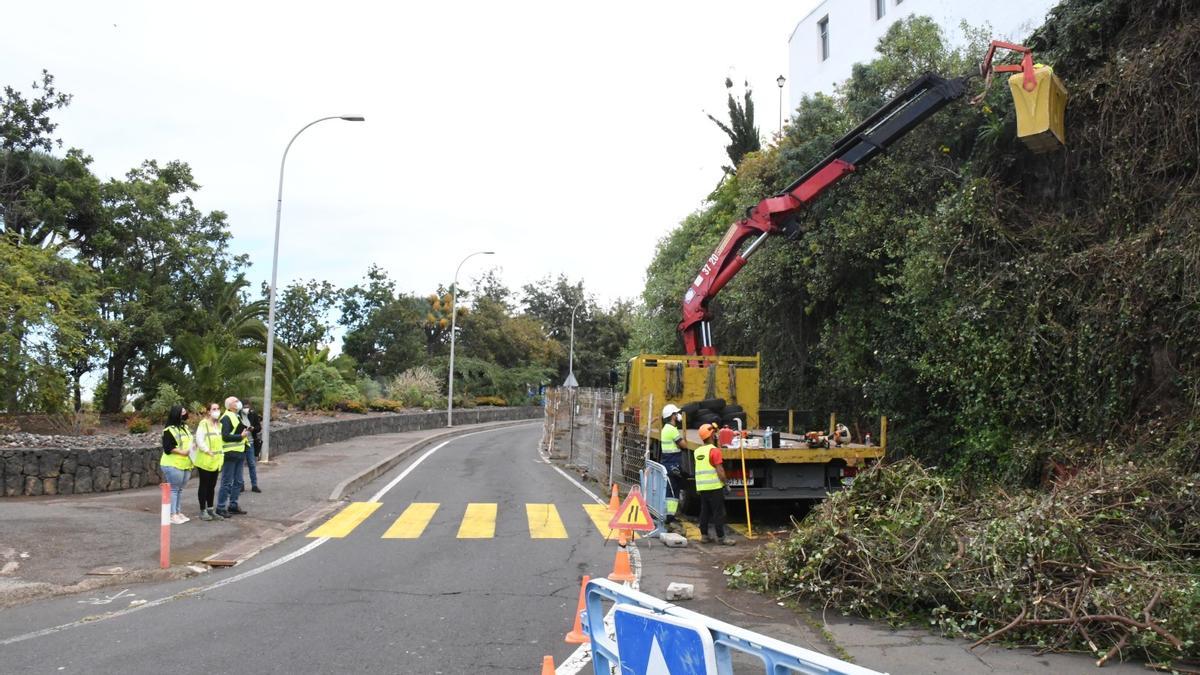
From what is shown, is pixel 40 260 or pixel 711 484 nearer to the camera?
pixel 711 484

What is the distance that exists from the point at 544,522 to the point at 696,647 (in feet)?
32.2

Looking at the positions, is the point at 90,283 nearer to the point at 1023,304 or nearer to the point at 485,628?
the point at 485,628

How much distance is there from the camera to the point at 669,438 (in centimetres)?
1214

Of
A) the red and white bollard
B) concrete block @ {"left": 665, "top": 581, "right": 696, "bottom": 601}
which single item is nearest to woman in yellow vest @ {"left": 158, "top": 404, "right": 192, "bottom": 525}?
the red and white bollard

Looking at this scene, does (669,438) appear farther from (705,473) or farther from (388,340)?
(388,340)

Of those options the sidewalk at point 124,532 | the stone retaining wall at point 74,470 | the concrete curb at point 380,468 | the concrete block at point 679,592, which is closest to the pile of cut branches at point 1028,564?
the concrete block at point 679,592

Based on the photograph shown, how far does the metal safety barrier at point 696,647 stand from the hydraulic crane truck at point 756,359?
7.99 meters

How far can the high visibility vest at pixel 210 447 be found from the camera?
11.9 m

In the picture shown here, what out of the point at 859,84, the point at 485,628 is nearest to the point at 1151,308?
the point at 485,628

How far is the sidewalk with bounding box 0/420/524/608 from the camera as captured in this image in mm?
8680

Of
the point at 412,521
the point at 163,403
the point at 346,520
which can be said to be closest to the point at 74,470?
the point at 346,520

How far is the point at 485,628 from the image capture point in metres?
6.71

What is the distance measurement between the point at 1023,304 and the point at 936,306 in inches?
71.9

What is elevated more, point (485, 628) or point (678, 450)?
point (678, 450)
